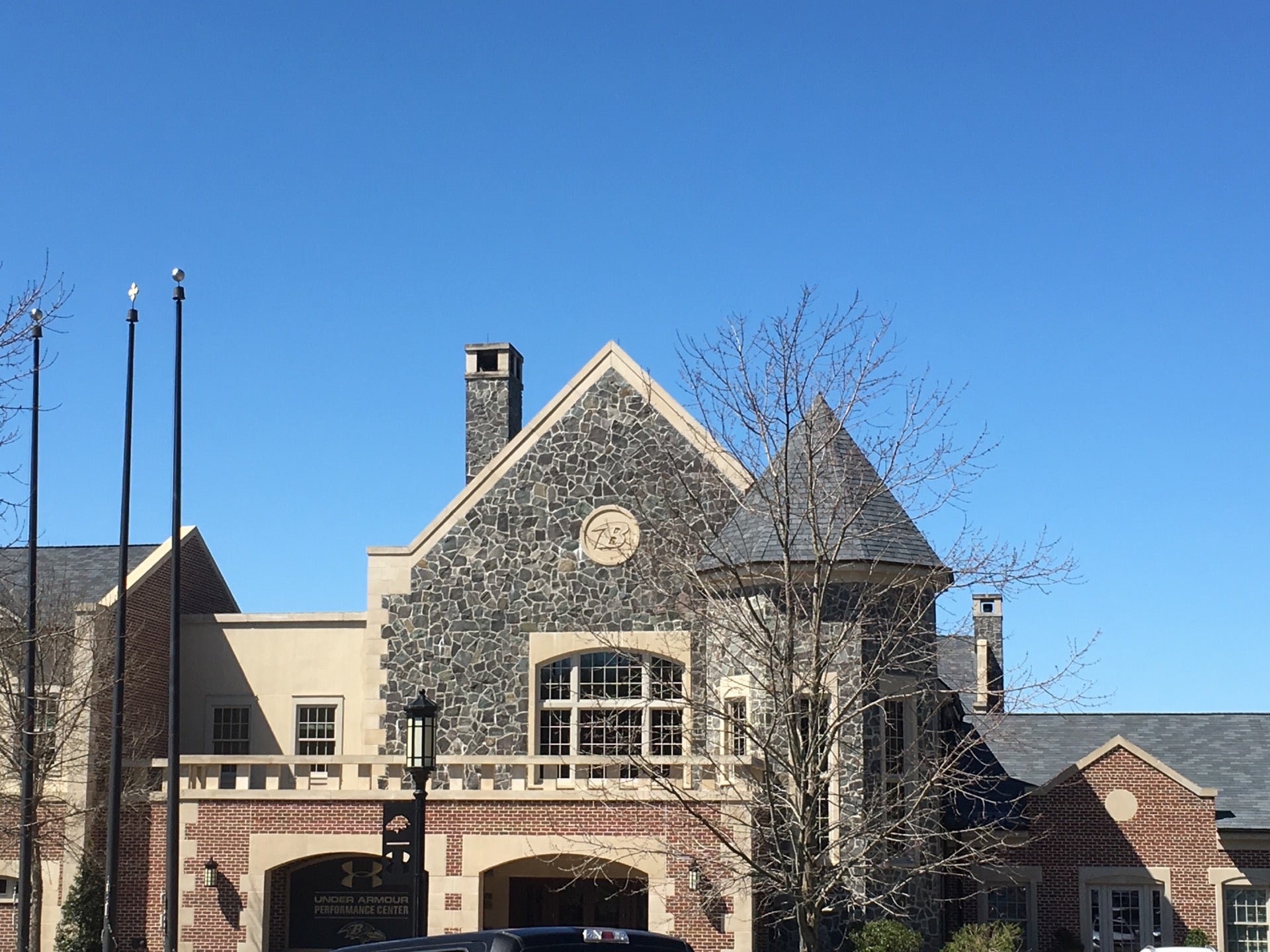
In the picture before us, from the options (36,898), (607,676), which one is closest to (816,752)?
(607,676)

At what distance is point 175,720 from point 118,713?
0.89m

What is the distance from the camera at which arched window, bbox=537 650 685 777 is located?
27766mm

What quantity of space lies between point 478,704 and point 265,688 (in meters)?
5.08

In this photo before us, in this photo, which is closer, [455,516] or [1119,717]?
[455,516]

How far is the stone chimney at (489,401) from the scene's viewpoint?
3180 cm

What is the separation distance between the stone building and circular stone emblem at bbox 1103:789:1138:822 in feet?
0.13

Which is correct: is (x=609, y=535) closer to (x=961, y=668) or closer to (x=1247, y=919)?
(x=1247, y=919)

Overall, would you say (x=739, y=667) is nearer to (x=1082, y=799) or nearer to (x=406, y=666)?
(x=406, y=666)

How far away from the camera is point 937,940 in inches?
1030

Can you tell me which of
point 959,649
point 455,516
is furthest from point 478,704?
point 959,649

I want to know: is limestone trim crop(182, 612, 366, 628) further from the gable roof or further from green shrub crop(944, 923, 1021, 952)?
green shrub crop(944, 923, 1021, 952)

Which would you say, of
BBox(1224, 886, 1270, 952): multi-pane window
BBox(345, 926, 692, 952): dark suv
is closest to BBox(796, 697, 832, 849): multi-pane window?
BBox(345, 926, 692, 952): dark suv

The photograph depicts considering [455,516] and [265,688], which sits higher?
[455,516]

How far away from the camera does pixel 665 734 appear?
27141 millimetres
